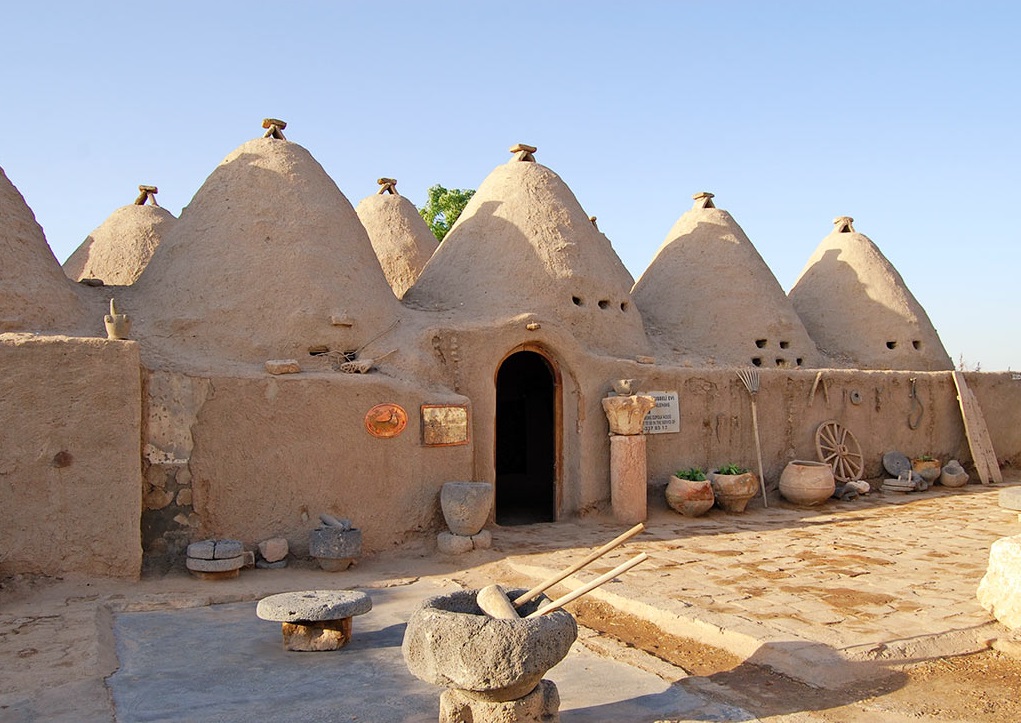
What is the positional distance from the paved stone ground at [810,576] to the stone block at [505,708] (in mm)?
1933

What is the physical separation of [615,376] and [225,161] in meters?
5.94

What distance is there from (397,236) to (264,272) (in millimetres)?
6560

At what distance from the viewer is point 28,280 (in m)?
8.65

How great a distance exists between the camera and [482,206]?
13.1 m

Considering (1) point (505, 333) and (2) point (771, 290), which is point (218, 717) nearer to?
(1) point (505, 333)

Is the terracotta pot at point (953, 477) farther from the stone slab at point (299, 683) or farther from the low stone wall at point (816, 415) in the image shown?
the stone slab at point (299, 683)

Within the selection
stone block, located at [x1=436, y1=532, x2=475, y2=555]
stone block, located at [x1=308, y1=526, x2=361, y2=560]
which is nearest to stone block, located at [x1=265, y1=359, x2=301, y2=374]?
stone block, located at [x1=308, y1=526, x2=361, y2=560]

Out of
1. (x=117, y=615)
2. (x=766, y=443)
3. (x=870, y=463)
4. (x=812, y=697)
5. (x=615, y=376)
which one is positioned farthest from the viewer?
(x=870, y=463)

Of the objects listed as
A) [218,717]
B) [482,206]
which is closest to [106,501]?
[218,717]

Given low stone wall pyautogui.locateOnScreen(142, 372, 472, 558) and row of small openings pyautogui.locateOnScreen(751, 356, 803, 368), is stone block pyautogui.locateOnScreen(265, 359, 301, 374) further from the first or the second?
row of small openings pyautogui.locateOnScreen(751, 356, 803, 368)

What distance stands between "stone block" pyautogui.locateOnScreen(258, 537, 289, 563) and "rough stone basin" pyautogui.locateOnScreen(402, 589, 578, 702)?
4209mm

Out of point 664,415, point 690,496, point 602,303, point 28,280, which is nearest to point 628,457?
point 690,496

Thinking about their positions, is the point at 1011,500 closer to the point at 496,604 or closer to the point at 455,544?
the point at 455,544

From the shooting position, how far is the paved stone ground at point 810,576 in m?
5.87
